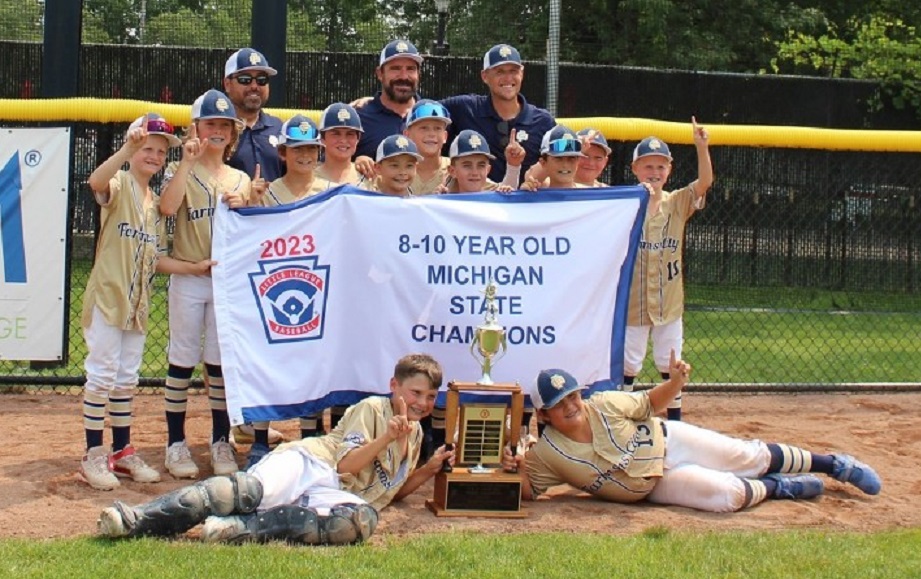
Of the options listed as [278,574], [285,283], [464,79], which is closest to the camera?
[278,574]

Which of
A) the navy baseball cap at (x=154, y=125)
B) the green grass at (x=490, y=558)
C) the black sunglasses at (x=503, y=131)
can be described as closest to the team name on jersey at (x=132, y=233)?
the navy baseball cap at (x=154, y=125)

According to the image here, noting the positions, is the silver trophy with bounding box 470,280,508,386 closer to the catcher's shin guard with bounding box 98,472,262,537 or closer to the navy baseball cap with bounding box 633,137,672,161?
the catcher's shin guard with bounding box 98,472,262,537

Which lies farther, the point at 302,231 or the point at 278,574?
the point at 302,231

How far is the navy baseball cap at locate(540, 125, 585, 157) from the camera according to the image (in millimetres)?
A: 6914

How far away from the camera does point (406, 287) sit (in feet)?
22.9

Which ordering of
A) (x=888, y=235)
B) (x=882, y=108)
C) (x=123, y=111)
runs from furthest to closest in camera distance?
1. (x=882, y=108)
2. (x=888, y=235)
3. (x=123, y=111)

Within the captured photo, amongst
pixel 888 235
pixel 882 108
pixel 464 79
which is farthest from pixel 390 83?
pixel 882 108

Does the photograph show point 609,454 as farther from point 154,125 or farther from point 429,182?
point 154,125

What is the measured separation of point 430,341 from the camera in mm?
6973

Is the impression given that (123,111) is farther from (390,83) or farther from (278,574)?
(278,574)

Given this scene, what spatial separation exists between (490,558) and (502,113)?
3.18 m

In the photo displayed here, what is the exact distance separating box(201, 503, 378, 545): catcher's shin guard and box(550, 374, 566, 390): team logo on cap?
1.15 metres

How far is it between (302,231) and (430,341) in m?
0.87

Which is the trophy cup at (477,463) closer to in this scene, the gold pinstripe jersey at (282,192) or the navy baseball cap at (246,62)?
the gold pinstripe jersey at (282,192)
